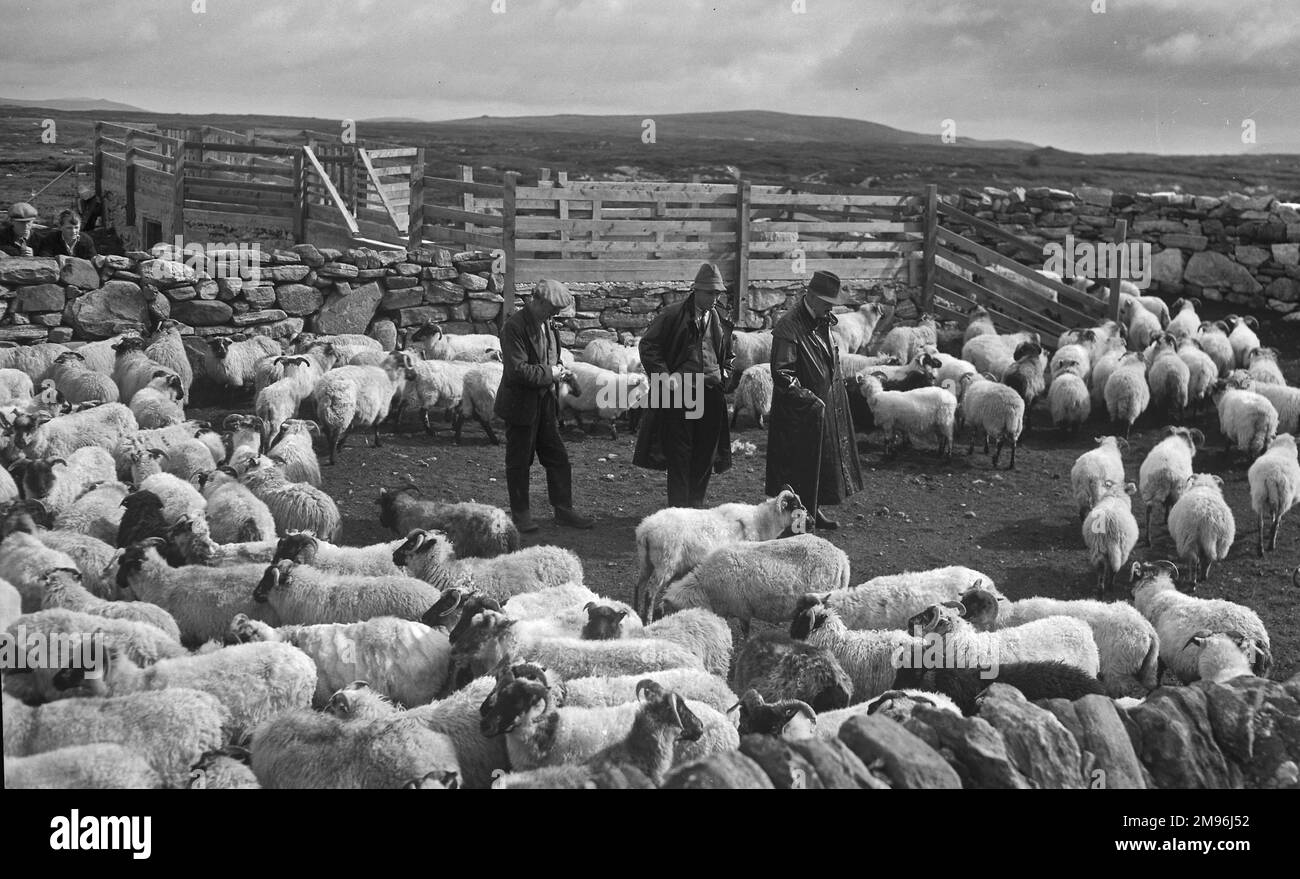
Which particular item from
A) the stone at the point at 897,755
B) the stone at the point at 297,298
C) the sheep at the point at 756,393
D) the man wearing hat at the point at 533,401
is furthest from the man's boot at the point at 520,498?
the stone at the point at 297,298

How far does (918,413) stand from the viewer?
12117 millimetres

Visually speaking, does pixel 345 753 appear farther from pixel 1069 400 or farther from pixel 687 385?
pixel 1069 400

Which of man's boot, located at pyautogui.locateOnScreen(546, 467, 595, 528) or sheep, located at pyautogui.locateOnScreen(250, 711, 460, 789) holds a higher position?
man's boot, located at pyautogui.locateOnScreen(546, 467, 595, 528)

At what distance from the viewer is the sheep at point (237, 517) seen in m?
8.19

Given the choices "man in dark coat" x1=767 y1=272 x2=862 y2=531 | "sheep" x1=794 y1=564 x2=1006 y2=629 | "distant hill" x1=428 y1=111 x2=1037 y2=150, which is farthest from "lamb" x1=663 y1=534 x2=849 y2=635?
"distant hill" x1=428 y1=111 x2=1037 y2=150

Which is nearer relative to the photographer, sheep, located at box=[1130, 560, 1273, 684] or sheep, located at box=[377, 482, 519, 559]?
sheep, located at box=[1130, 560, 1273, 684]

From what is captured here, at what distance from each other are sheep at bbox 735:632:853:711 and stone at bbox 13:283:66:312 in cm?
1002

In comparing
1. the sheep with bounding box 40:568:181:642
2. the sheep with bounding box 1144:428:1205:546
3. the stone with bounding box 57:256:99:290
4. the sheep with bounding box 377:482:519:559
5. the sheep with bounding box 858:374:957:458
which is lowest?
the sheep with bounding box 40:568:181:642

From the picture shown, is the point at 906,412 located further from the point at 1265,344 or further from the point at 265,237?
the point at 265,237

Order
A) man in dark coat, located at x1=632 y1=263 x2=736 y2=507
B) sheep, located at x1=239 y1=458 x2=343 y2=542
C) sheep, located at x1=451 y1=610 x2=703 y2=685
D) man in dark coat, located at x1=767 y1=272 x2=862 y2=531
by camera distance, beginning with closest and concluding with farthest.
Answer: sheep, located at x1=451 y1=610 x2=703 y2=685 → sheep, located at x1=239 y1=458 x2=343 y2=542 → man in dark coat, located at x1=767 y1=272 x2=862 y2=531 → man in dark coat, located at x1=632 y1=263 x2=736 y2=507

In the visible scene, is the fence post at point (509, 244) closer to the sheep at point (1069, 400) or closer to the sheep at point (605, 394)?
the sheep at point (605, 394)

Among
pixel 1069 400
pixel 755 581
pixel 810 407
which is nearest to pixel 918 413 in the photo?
pixel 1069 400

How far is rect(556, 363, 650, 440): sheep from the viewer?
41.2ft

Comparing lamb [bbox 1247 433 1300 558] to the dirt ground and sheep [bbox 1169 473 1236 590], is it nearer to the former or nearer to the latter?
the dirt ground
